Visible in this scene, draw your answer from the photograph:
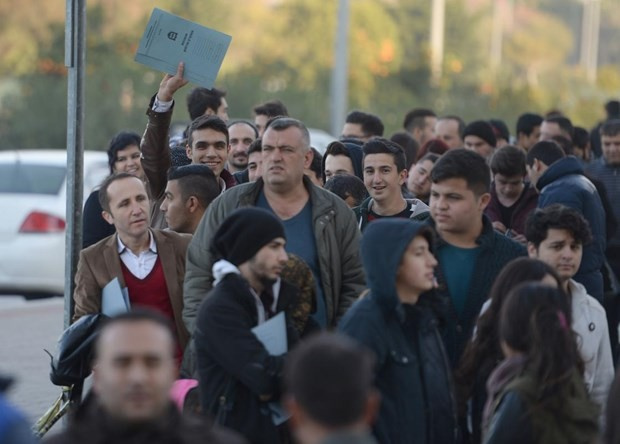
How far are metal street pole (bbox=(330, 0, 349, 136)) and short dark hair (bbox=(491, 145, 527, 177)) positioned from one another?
17335mm

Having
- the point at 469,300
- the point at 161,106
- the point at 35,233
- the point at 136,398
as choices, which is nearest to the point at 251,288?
the point at 469,300

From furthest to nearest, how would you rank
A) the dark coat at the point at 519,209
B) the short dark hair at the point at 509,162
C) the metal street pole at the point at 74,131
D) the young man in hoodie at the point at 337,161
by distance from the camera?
the young man in hoodie at the point at 337,161 < the short dark hair at the point at 509,162 < the dark coat at the point at 519,209 < the metal street pole at the point at 74,131

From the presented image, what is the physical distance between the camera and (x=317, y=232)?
7090 millimetres

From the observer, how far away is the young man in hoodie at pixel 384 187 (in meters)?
8.73

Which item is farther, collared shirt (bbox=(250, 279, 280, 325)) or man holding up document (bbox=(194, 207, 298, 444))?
collared shirt (bbox=(250, 279, 280, 325))

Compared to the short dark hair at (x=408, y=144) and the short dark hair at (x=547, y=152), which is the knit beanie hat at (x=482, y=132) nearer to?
the short dark hair at (x=408, y=144)

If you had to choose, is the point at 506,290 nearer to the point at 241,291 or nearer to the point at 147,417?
the point at 241,291

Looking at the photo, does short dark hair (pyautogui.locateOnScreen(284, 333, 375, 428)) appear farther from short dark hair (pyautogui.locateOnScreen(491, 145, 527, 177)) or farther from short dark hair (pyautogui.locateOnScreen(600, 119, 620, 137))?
short dark hair (pyautogui.locateOnScreen(600, 119, 620, 137))

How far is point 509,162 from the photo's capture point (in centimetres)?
1016

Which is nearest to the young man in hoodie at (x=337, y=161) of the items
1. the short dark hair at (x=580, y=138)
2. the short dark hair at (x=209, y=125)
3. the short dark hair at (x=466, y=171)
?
the short dark hair at (x=209, y=125)

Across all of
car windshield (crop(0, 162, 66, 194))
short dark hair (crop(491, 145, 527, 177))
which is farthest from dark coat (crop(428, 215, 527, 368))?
car windshield (crop(0, 162, 66, 194))

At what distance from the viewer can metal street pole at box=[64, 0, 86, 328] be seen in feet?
25.6

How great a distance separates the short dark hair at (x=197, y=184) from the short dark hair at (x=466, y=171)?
1441 millimetres

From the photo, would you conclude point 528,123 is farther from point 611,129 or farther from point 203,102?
point 203,102
